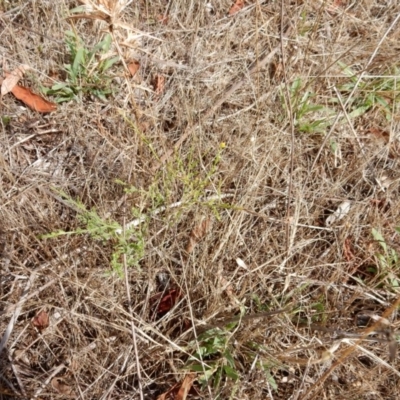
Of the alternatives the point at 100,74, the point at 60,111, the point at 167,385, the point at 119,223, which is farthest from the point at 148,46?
the point at 167,385

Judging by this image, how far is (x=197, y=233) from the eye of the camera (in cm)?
158

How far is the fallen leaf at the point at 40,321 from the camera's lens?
1496 mm

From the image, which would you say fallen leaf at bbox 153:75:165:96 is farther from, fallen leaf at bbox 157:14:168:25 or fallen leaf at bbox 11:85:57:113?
fallen leaf at bbox 11:85:57:113

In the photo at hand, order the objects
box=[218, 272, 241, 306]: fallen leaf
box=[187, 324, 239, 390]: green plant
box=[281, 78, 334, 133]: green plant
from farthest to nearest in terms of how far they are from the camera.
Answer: box=[281, 78, 334, 133]: green plant, box=[218, 272, 241, 306]: fallen leaf, box=[187, 324, 239, 390]: green plant

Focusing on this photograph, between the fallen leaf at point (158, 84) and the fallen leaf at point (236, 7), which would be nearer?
the fallen leaf at point (158, 84)

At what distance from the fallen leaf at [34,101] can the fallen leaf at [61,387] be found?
960 millimetres

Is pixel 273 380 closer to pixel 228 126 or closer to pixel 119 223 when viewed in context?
pixel 119 223

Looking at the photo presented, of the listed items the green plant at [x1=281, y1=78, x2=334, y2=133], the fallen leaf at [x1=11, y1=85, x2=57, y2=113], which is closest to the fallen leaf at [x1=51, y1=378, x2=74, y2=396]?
the fallen leaf at [x1=11, y1=85, x2=57, y2=113]

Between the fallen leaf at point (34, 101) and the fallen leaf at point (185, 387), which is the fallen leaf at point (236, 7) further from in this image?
the fallen leaf at point (185, 387)

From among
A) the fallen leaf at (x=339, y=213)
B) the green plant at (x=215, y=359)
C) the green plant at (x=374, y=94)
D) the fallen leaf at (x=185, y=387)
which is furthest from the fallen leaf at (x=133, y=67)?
the fallen leaf at (x=185, y=387)

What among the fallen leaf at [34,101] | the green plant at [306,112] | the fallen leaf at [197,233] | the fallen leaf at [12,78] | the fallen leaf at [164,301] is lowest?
the fallen leaf at [164,301]

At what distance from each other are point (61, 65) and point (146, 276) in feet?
2.92

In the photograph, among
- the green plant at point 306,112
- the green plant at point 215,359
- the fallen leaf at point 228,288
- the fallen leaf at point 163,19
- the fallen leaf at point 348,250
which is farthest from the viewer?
the fallen leaf at point 163,19

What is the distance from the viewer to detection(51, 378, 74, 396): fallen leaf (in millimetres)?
1423
